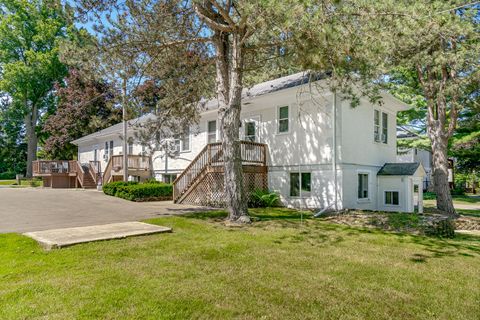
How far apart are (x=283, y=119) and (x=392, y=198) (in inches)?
226

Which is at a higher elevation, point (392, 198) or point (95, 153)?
point (95, 153)

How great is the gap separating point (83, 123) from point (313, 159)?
87.2ft

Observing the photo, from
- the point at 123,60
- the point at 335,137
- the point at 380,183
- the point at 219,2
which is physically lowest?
the point at 380,183

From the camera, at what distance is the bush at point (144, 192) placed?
15481mm

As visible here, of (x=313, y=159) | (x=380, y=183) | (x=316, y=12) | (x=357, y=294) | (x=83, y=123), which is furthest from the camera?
(x=83, y=123)

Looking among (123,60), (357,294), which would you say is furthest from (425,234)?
(123,60)

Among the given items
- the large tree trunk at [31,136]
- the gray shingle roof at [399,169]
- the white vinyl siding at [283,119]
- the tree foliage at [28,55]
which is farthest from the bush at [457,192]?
the large tree trunk at [31,136]

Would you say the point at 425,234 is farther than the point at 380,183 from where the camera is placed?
No

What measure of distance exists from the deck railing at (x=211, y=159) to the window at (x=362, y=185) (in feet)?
13.5

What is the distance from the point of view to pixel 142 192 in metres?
15.6

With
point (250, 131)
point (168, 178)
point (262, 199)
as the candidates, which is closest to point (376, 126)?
point (250, 131)

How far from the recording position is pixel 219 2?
949 cm

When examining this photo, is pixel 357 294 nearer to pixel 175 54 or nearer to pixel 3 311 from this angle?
pixel 3 311

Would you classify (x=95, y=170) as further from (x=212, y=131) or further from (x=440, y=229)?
(x=440, y=229)
